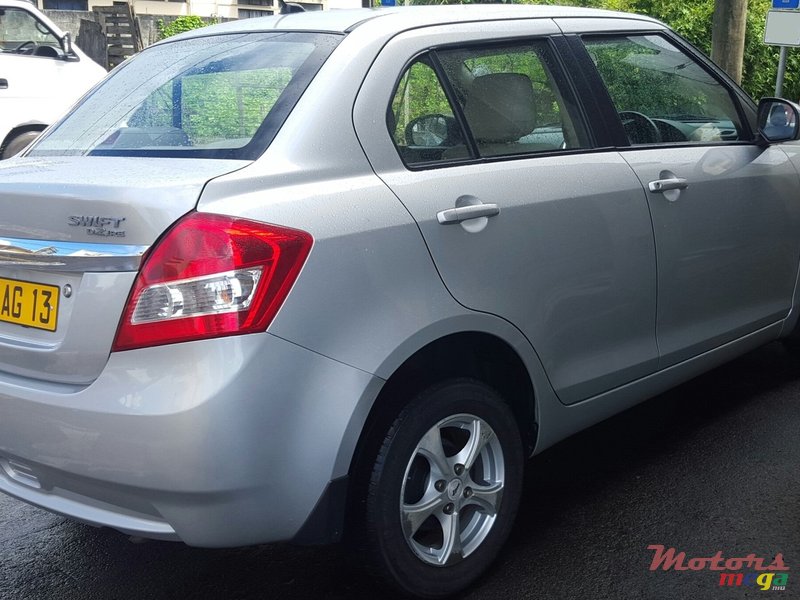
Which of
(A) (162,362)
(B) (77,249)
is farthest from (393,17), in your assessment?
(A) (162,362)

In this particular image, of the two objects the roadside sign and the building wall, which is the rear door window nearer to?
the roadside sign

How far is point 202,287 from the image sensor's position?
2412 mm

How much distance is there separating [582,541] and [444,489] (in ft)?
2.43

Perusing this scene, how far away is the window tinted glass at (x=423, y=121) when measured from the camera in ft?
9.48

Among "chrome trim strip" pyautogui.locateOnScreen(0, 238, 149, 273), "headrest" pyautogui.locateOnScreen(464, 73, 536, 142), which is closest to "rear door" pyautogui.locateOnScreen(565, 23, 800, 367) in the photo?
"headrest" pyautogui.locateOnScreen(464, 73, 536, 142)

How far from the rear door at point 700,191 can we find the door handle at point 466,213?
0.82 meters

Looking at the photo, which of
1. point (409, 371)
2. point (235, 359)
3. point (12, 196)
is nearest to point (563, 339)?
point (409, 371)

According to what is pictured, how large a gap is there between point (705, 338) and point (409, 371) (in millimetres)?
Answer: 1635

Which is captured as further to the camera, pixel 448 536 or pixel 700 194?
pixel 700 194

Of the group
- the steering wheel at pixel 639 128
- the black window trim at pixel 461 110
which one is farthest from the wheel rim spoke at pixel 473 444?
the steering wheel at pixel 639 128

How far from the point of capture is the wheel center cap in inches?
115

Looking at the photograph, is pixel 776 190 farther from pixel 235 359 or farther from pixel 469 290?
pixel 235 359

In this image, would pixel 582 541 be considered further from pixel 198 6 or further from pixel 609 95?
pixel 198 6

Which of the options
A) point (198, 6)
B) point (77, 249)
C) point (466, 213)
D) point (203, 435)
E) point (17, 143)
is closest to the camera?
Answer: point (203, 435)
